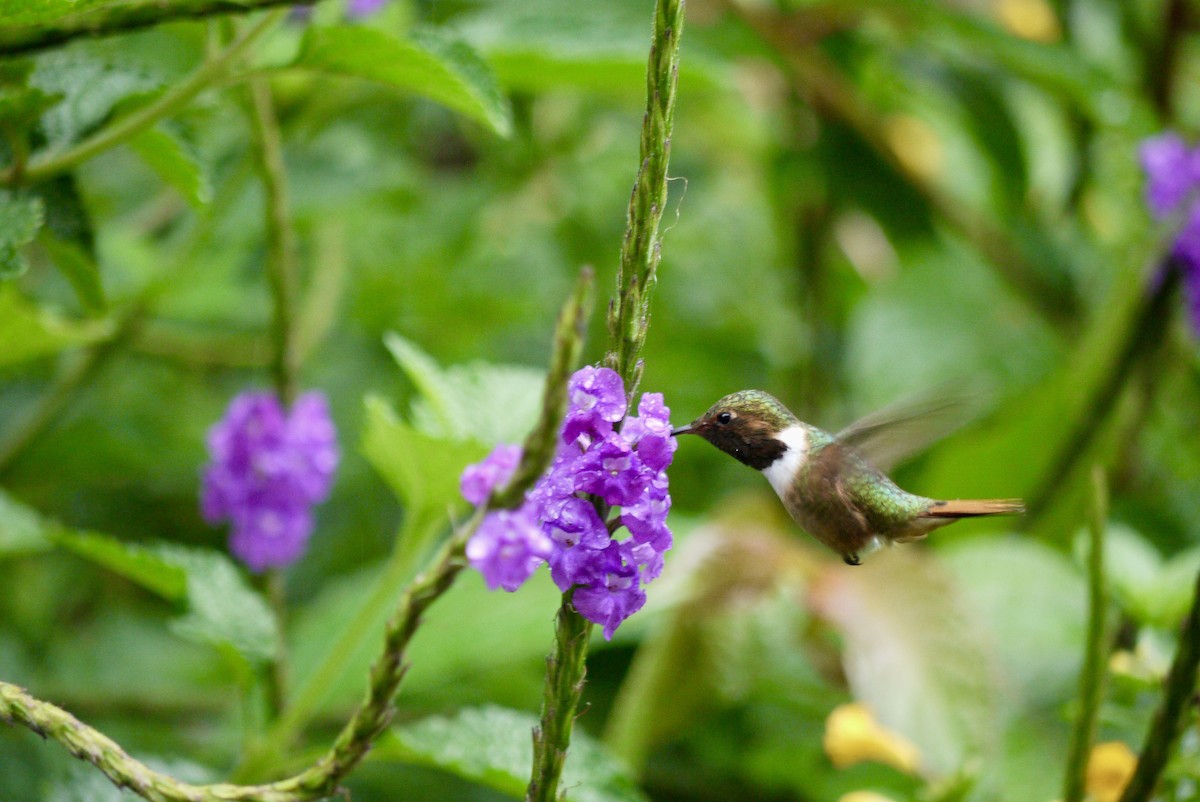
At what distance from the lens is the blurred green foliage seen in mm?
1150

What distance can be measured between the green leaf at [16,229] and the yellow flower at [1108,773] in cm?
107

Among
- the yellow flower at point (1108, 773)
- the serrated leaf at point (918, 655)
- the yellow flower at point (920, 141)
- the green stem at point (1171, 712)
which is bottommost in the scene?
the yellow flower at point (920, 141)

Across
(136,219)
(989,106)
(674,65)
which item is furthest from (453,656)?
(989,106)

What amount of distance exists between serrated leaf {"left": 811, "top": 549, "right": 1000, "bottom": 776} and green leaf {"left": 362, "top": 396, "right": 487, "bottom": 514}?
629 mm

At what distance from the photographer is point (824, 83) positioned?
2.50 meters

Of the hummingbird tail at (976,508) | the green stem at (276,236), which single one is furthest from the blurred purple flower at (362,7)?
the hummingbird tail at (976,508)

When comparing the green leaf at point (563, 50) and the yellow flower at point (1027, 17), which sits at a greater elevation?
the green leaf at point (563, 50)

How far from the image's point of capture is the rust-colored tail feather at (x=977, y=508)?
3.42 ft

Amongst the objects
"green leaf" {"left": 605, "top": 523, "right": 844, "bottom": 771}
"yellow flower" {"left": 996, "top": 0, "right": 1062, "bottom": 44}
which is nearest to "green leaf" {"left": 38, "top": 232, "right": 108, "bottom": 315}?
"green leaf" {"left": 605, "top": 523, "right": 844, "bottom": 771}

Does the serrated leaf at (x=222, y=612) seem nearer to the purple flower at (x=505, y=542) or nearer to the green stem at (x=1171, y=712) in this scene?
the purple flower at (x=505, y=542)

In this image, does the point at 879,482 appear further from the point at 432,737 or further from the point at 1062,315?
the point at 1062,315

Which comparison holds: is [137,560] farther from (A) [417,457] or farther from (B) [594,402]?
(B) [594,402]

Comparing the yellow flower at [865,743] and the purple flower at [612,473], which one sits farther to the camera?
the yellow flower at [865,743]

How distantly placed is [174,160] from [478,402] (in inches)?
15.3
